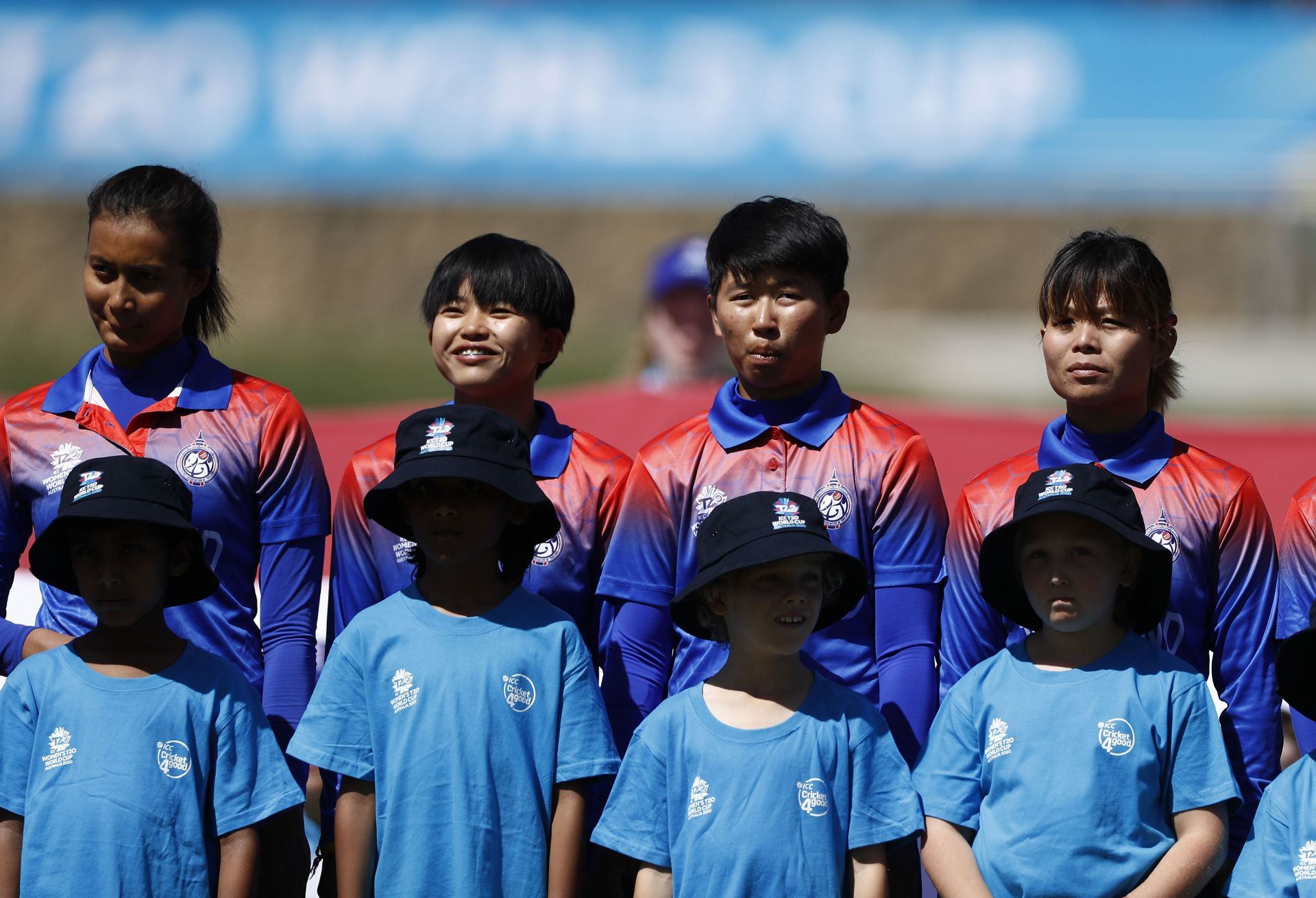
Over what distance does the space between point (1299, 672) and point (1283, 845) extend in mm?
310

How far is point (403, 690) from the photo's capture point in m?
3.12


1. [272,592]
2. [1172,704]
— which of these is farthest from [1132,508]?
[272,592]

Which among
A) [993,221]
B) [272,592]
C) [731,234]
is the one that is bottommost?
[272,592]

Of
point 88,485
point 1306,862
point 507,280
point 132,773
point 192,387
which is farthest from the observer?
point 507,280

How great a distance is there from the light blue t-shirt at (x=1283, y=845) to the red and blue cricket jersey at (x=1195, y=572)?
3.3 inches

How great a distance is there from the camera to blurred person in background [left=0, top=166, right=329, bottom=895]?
11.2ft

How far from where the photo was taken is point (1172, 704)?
3039 mm

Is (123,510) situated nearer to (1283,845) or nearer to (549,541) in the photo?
(549,541)

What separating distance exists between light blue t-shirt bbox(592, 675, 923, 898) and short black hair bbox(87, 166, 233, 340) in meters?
1.34

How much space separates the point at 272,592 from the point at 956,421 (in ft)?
9.31

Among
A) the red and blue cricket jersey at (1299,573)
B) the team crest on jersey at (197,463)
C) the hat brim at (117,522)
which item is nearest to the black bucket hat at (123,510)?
the hat brim at (117,522)

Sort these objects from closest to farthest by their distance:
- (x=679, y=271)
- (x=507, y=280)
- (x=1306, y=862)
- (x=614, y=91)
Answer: (x=1306, y=862)
(x=507, y=280)
(x=679, y=271)
(x=614, y=91)

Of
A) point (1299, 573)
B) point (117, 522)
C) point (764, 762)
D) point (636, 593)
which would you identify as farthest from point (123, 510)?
point (1299, 573)

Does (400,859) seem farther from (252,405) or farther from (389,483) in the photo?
(252,405)
